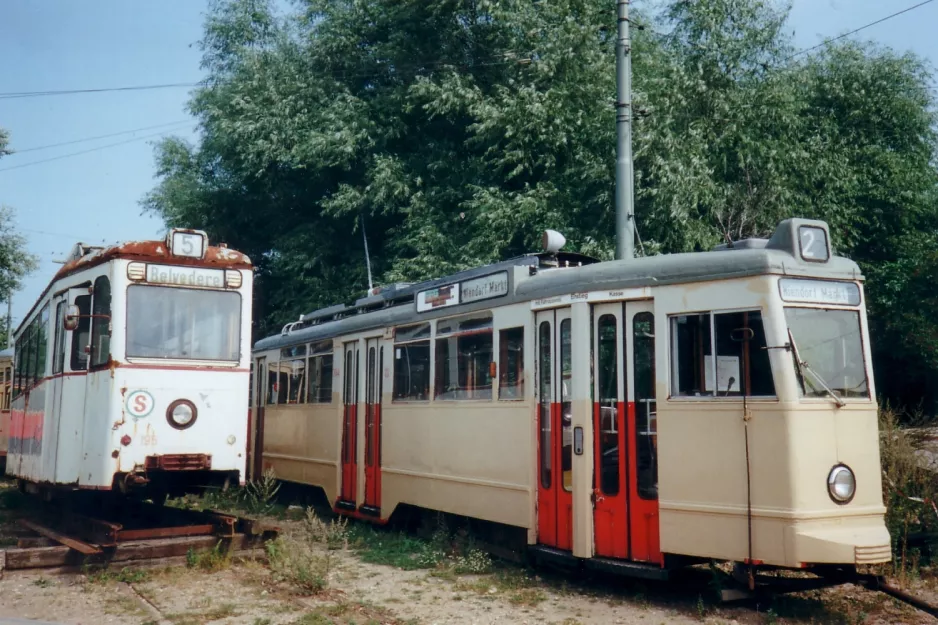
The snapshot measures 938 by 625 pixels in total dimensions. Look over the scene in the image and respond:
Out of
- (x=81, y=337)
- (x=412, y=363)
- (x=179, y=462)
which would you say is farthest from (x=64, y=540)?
(x=412, y=363)

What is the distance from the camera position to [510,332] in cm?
958

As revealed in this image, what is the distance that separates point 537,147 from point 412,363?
28.1 ft

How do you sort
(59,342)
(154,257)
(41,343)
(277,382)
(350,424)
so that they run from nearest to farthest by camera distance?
(154,257) → (59,342) → (41,343) → (350,424) → (277,382)

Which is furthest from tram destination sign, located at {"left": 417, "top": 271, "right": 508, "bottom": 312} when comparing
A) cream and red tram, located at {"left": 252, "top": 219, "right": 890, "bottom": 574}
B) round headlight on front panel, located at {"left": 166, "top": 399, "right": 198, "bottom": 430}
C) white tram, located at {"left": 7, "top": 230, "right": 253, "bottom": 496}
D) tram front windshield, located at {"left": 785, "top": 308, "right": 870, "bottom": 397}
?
tram front windshield, located at {"left": 785, "top": 308, "right": 870, "bottom": 397}

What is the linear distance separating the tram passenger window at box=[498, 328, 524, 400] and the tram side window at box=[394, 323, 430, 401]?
1634 millimetres

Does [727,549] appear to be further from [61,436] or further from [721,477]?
[61,436]

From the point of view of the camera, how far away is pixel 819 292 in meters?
7.70

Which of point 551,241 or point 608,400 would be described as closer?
point 608,400

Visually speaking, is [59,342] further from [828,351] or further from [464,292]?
[828,351]

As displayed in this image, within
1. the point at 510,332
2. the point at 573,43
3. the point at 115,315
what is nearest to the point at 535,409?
the point at 510,332

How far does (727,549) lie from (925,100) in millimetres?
19681

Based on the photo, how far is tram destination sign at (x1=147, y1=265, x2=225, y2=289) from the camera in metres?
10.1

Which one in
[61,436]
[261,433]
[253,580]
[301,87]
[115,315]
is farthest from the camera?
[301,87]

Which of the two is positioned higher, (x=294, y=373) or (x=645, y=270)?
(x=645, y=270)
